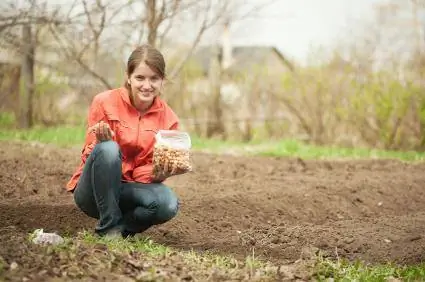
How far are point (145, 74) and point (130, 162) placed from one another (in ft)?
1.93

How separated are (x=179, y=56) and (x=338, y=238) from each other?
10946mm

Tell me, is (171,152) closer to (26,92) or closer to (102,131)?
(102,131)

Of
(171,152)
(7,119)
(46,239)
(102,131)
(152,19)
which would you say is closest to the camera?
(46,239)

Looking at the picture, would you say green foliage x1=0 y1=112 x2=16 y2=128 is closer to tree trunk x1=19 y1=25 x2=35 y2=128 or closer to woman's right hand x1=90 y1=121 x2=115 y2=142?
tree trunk x1=19 y1=25 x2=35 y2=128

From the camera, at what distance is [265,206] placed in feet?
19.3

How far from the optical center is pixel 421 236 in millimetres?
4508

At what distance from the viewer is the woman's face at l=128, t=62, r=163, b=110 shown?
3.91m

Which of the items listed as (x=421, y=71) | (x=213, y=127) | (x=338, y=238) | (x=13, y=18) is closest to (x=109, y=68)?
(x=213, y=127)

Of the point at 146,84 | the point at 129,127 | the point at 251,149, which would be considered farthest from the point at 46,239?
the point at 251,149

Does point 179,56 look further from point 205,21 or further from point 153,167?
point 153,167

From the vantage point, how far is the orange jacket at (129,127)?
154 inches

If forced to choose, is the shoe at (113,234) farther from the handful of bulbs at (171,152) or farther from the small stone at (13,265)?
the small stone at (13,265)

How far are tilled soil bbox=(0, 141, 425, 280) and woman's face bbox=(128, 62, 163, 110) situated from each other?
1075 millimetres

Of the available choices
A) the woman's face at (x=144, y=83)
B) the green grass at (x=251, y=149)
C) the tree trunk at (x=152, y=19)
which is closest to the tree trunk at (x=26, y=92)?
the green grass at (x=251, y=149)
